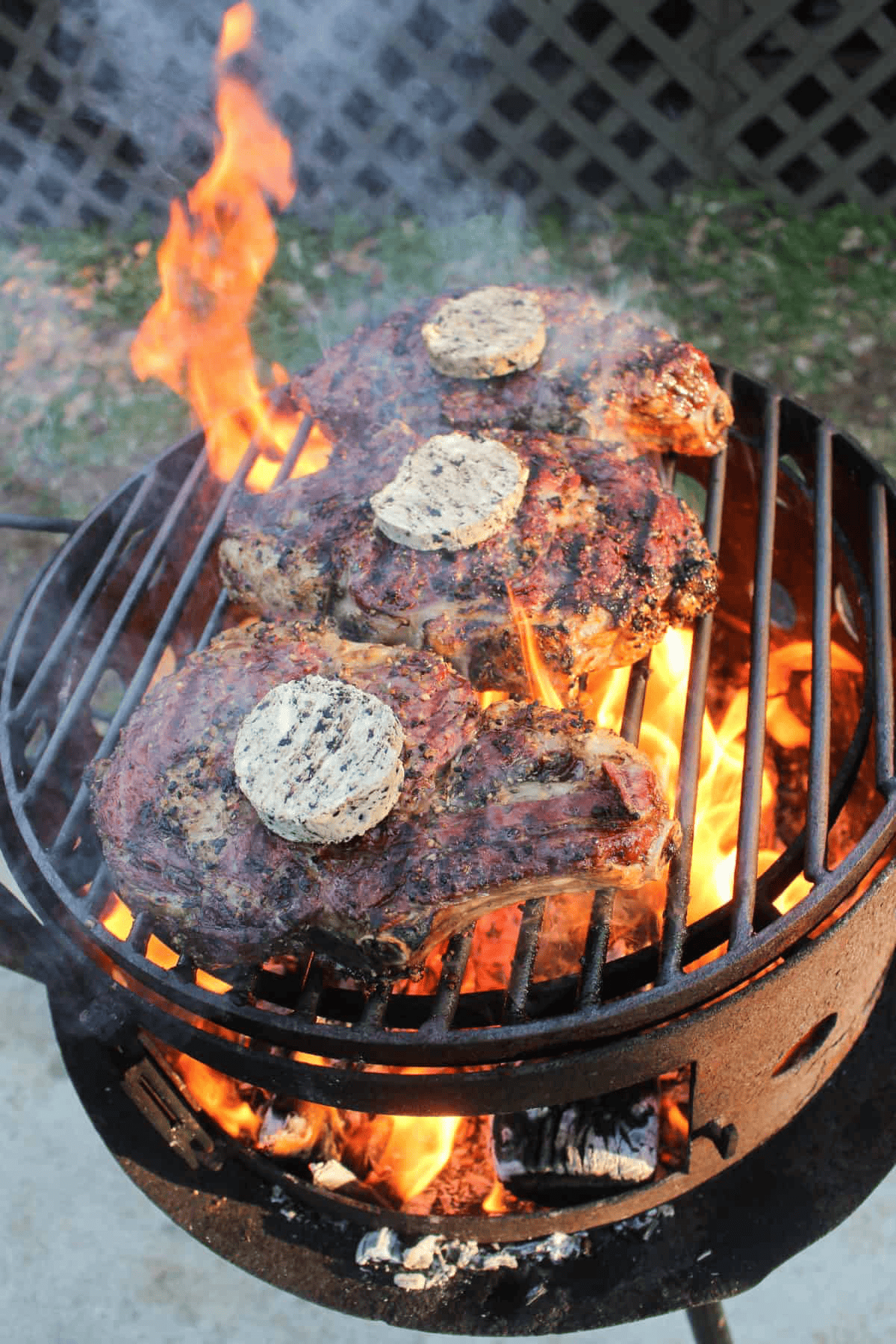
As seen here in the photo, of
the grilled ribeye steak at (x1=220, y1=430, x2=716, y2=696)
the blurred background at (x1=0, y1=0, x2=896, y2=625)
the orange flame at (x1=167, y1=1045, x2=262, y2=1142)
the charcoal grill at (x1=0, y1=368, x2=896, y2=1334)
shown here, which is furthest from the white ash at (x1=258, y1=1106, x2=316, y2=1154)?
the blurred background at (x1=0, y1=0, x2=896, y2=625)

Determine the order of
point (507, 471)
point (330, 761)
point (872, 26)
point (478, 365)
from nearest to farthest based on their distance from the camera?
point (330, 761)
point (507, 471)
point (478, 365)
point (872, 26)

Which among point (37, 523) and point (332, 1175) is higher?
point (37, 523)

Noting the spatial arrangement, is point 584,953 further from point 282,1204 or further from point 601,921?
point 282,1204

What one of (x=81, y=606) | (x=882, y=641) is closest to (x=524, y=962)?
(x=882, y=641)

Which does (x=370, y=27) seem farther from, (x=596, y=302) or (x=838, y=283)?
(x=596, y=302)

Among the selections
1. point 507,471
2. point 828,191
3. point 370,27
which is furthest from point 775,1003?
point 370,27

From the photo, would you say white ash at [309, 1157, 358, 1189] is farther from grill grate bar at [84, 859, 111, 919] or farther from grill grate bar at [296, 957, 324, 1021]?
grill grate bar at [84, 859, 111, 919]
